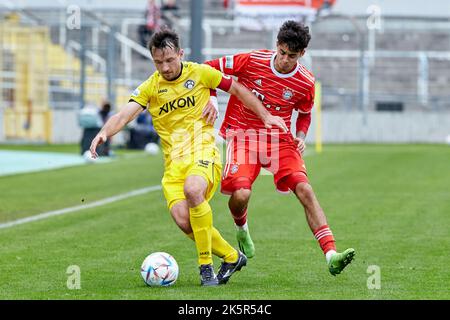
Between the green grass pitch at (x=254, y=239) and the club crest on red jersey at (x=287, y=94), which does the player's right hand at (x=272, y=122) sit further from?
the green grass pitch at (x=254, y=239)

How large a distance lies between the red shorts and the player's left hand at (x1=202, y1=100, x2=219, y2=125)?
60 cm

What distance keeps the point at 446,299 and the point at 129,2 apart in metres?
38.5

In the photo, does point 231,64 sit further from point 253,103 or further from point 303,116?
point 303,116

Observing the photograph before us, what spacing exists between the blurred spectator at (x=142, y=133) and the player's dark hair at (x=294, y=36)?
2399cm

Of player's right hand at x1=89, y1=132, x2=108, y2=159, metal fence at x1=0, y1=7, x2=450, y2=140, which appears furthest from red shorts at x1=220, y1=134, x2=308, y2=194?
metal fence at x1=0, y1=7, x2=450, y2=140

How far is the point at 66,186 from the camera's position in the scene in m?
20.2

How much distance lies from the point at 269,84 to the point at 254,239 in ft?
9.28

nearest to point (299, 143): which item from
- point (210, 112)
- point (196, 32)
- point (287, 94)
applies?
point (287, 94)

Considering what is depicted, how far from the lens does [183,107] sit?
30.5ft

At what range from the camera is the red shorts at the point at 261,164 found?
9.68 m

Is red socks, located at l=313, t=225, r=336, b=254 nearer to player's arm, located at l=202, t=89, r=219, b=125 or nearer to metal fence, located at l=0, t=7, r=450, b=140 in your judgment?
player's arm, located at l=202, t=89, r=219, b=125
